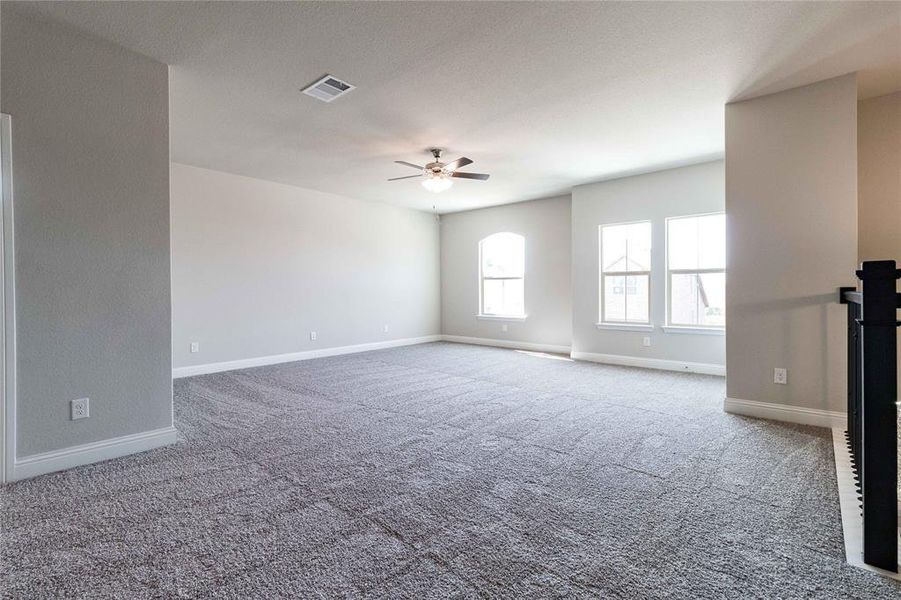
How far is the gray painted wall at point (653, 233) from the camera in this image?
5.38 metres

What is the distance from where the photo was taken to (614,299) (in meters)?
6.29

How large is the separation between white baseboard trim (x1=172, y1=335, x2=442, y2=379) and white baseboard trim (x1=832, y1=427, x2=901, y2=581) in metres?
5.99

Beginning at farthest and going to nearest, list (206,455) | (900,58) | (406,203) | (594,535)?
(406,203), (900,58), (206,455), (594,535)

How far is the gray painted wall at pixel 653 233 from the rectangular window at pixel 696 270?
0.12 m

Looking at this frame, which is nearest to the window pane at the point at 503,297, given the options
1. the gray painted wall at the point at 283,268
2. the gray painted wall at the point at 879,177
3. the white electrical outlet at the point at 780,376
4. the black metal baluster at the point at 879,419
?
the gray painted wall at the point at 283,268

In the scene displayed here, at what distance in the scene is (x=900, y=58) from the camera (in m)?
3.02

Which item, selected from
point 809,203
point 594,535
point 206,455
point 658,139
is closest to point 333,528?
point 594,535

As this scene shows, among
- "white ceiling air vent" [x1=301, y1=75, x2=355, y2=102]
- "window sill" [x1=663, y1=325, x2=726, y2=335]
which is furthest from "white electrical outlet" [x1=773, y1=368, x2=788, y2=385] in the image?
"white ceiling air vent" [x1=301, y1=75, x2=355, y2=102]

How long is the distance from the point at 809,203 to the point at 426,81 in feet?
10.4

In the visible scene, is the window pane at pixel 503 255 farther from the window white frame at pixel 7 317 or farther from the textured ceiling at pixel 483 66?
the window white frame at pixel 7 317

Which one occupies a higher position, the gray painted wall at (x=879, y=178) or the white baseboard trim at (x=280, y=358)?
the gray painted wall at (x=879, y=178)

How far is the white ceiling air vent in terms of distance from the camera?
3.21 meters

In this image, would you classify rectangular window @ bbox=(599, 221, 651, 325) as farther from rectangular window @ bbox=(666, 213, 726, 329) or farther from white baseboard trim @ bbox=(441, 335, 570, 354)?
white baseboard trim @ bbox=(441, 335, 570, 354)

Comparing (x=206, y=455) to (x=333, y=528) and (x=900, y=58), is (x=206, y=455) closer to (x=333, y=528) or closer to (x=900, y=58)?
(x=333, y=528)
